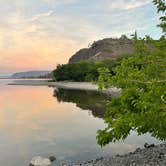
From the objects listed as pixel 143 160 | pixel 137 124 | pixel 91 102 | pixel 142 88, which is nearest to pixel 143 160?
pixel 143 160

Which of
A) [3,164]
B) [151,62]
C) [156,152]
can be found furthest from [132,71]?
[3,164]

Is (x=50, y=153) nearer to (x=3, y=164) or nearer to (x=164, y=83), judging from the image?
(x=3, y=164)

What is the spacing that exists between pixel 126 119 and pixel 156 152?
16.5 ft

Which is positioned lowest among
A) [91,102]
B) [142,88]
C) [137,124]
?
[91,102]

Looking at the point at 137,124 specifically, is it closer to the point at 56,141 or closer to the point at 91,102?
the point at 56,141

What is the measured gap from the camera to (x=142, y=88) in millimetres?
10961

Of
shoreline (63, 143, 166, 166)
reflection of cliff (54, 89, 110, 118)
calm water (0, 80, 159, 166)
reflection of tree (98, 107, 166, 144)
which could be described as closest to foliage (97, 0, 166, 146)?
reflection of tree (98, 107, 166, 144)

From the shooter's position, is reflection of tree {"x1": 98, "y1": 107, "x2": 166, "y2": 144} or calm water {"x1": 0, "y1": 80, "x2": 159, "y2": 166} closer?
reflection of tree {"x1": 98, "y1": 107, "x2": 166, "y2": 144}

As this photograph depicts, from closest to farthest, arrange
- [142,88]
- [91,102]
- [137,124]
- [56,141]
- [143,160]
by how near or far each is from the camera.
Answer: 1. [137,124]
2. [142,88]
3. [143,160]
4. [56,141]
5. [91,102]

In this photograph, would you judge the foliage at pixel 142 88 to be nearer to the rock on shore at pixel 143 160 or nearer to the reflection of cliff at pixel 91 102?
the rock on shore at pixel 143 160

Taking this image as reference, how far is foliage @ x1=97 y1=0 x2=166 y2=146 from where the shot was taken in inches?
370

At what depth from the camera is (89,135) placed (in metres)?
25.5

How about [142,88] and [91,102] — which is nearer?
[142,88]

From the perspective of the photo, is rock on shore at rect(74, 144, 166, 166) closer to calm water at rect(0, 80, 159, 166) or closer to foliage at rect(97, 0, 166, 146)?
foliage at rect(97, 0, 166, 146)
